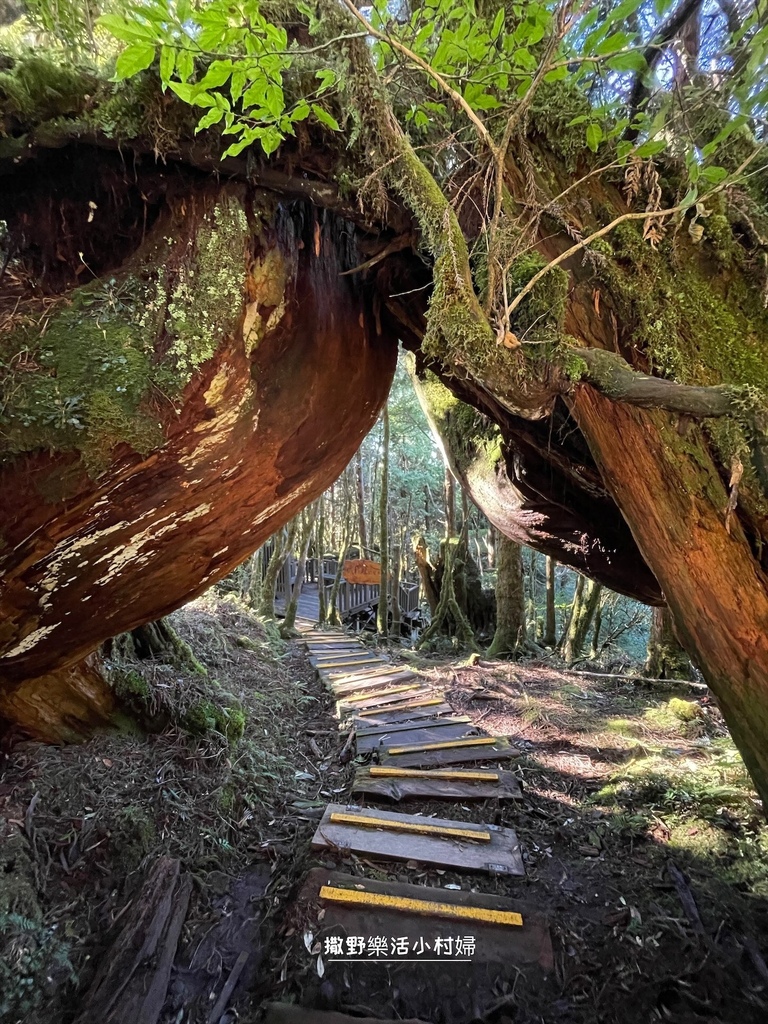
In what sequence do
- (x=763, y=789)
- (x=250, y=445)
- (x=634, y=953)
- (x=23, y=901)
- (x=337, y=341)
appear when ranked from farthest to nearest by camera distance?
1. (x=337, y=341)
2. (x=250, y=445)
3. (x=634, y=953)
4. (x=23, y=901)
5. (x=763, y=789)

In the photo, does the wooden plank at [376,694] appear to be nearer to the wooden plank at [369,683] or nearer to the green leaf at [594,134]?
the wooden plank at [369,683]

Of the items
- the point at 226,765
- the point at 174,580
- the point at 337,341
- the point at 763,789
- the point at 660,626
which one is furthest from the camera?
the point at 660,626

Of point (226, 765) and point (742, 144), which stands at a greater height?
point (742, 144)

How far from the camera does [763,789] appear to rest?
221 cm

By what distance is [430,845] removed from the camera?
365 cm

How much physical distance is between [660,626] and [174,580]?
6.90 m

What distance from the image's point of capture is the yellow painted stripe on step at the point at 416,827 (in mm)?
3770

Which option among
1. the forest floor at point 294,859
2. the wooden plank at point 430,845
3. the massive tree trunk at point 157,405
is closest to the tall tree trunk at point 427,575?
the forest floor at point 294,859

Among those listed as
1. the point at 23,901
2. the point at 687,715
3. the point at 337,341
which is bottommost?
the point at 687,715

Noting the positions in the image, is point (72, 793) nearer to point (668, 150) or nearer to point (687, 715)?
point (668, 150)

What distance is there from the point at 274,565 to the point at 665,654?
23.4ft

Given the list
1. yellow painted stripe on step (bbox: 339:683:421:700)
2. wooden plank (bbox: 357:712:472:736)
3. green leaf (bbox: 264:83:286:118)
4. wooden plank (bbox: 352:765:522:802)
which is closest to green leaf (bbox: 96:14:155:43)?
green leaf (bbox: 264:83:286:118)

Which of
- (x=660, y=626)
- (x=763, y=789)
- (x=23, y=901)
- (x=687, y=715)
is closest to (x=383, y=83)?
(x=763, y=789)

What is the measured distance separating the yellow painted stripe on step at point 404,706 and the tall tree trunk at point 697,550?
4298 millimetres
